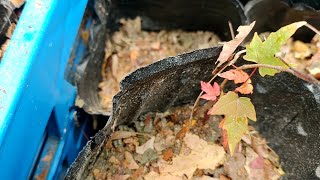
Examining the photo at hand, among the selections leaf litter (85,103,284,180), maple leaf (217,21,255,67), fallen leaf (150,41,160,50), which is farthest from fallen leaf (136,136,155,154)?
fallen leaf (150,41,160,50)

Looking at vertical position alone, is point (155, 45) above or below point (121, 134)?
above

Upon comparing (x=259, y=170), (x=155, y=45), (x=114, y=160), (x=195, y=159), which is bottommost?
(x=259, y=170)

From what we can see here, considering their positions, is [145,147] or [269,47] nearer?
[269,47]

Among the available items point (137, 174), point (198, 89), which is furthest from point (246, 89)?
point (137, 174)

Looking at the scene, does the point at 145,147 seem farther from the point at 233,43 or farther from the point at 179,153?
the point at 233,43

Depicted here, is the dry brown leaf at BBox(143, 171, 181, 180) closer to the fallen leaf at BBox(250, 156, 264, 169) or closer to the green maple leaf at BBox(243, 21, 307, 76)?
the fallen leaf at BBox(250, 156, 264, 169)

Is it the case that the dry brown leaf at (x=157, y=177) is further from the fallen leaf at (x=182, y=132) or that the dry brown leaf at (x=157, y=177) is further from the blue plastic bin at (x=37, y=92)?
the blue plastic bin at (x=37, y=92)

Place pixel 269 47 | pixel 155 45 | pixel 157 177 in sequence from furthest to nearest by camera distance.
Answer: pixel 155 45 < pixel 157 177 < pixel 269 47

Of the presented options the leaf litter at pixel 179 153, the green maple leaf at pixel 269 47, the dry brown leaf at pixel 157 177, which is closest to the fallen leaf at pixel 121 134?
the leaf litter at pixel 179 153
